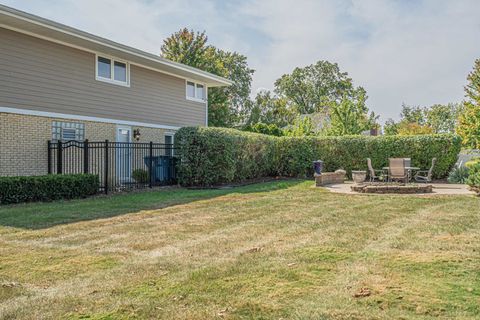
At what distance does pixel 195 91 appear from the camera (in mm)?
20859

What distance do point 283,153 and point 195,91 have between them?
5.36m

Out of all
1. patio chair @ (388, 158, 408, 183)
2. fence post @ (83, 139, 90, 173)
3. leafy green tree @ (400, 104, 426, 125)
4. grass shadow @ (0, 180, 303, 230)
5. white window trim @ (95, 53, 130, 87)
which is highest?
leafy green tree @ (400, 104, 426, 125)

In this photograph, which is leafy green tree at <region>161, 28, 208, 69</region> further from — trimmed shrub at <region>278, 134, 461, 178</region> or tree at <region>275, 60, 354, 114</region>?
tree at <region>275, 60, 354, 114</region>

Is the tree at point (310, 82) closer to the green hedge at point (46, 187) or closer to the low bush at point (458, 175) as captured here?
the low bush at point (458, 175)

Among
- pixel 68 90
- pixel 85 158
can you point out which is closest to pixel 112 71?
pixel 68 90

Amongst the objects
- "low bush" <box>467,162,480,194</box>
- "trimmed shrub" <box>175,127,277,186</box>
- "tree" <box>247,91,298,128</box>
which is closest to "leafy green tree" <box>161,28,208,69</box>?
"tree" <box>247,91,298,128</box>

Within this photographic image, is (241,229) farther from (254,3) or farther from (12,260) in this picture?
(254,3)

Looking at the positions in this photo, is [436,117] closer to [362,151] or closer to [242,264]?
[362,151]

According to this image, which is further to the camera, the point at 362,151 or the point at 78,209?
the point at 362,151

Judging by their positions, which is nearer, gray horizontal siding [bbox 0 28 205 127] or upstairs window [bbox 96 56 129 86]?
gray horizontal siding [bbox 0 28 205 127]

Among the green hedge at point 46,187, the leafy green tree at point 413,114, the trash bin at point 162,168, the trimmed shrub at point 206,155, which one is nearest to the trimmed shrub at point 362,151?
the trimmed shrub at point 206,155

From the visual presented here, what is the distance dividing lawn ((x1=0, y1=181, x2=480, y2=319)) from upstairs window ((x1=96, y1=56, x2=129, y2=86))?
311 inches

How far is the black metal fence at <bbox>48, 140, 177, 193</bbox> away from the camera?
1347cm

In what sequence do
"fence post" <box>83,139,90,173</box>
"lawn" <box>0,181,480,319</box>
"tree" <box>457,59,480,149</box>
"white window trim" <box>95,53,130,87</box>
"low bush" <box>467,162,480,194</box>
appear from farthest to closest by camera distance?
"white window trim" <box>95,53,130,87</box>, "fence post" <box>83,139,90,173</box>, "tree" <box>457,59,480,149</box>, "low bush" <box>467,162,480,194</box>, "lawn" <box>0,181,480,319</box>
